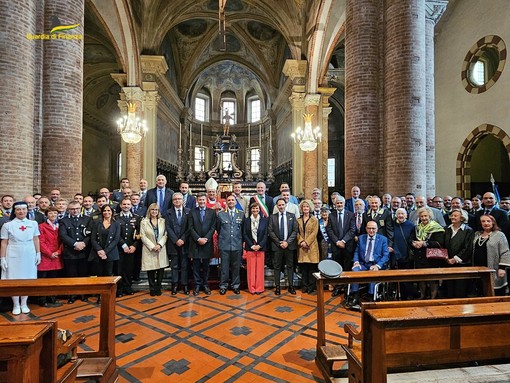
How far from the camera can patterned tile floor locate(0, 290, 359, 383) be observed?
285 centimetres

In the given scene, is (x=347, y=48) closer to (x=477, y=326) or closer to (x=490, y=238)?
(x=490, y=238)

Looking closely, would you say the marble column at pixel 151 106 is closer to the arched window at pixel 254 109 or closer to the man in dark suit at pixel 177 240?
the man in dark suit at pixel 177 240

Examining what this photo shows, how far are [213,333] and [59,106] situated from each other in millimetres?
5321

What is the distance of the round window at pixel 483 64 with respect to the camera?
34.1ft

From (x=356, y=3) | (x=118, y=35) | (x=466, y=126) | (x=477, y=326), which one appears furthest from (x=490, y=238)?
(x=118, y=35)

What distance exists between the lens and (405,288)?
15.9ft

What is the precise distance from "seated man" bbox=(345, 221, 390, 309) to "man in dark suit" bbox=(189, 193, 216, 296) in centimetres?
230

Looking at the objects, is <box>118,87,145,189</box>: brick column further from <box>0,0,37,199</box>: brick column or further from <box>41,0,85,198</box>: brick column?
<box>0,0,37,199</box>: brick column

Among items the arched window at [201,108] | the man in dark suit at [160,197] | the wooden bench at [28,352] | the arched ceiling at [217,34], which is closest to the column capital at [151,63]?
the arched ceiling at [217,34]

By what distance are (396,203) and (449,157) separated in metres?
8.71

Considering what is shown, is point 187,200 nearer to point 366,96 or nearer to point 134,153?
point 366,96

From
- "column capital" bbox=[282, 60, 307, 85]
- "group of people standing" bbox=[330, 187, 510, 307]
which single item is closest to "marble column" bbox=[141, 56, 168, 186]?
"column capital" bbox=[282, 60, 307, 85]

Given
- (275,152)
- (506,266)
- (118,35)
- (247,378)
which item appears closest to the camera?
(247,378)

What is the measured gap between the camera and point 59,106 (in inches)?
240
